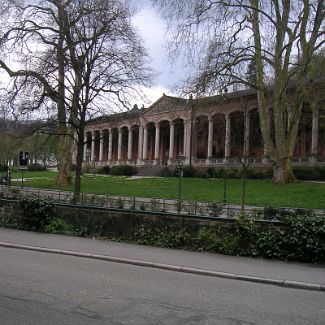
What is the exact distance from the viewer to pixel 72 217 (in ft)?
55.6

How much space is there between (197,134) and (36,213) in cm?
5681

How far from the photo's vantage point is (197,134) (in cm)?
7275

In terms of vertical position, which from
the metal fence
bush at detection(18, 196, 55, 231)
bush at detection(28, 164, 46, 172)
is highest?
bush at detection(28, 164, 46, 172)

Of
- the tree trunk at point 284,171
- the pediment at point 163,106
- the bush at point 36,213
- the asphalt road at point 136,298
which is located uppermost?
the pediment at point 163,106

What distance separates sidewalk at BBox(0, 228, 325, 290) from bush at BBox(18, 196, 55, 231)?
59.7 inches

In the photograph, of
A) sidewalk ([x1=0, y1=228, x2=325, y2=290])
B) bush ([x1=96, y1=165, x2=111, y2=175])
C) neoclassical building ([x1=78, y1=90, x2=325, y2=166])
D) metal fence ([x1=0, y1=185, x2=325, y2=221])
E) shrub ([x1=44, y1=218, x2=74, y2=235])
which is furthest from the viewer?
bush ([x1=96, y1=165, x2=111, y2=175])

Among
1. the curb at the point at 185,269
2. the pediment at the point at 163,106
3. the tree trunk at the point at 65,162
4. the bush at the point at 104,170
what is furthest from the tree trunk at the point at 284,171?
the bush at the point at 104,170

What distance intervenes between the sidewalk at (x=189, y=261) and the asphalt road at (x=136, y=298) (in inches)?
19.8

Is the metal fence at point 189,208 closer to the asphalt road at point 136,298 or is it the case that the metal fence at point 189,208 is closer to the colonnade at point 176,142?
the asphalt road at point 136,298

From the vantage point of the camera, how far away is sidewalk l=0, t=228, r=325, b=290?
10366mm

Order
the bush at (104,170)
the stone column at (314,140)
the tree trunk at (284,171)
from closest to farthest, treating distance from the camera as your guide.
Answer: the tree trunk at (284,171) < the stone column at (314,140) < the bush at (104,170)

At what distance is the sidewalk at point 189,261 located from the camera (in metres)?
10.4

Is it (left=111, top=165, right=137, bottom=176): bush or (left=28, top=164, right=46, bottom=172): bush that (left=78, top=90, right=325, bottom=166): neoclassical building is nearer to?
(left=111, top=165, right=137, bottom=176): bush

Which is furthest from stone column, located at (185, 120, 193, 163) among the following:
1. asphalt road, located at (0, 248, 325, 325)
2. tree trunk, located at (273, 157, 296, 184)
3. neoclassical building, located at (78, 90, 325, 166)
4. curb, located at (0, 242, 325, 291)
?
asphalt road, located at (0, 248, 325, 325)
